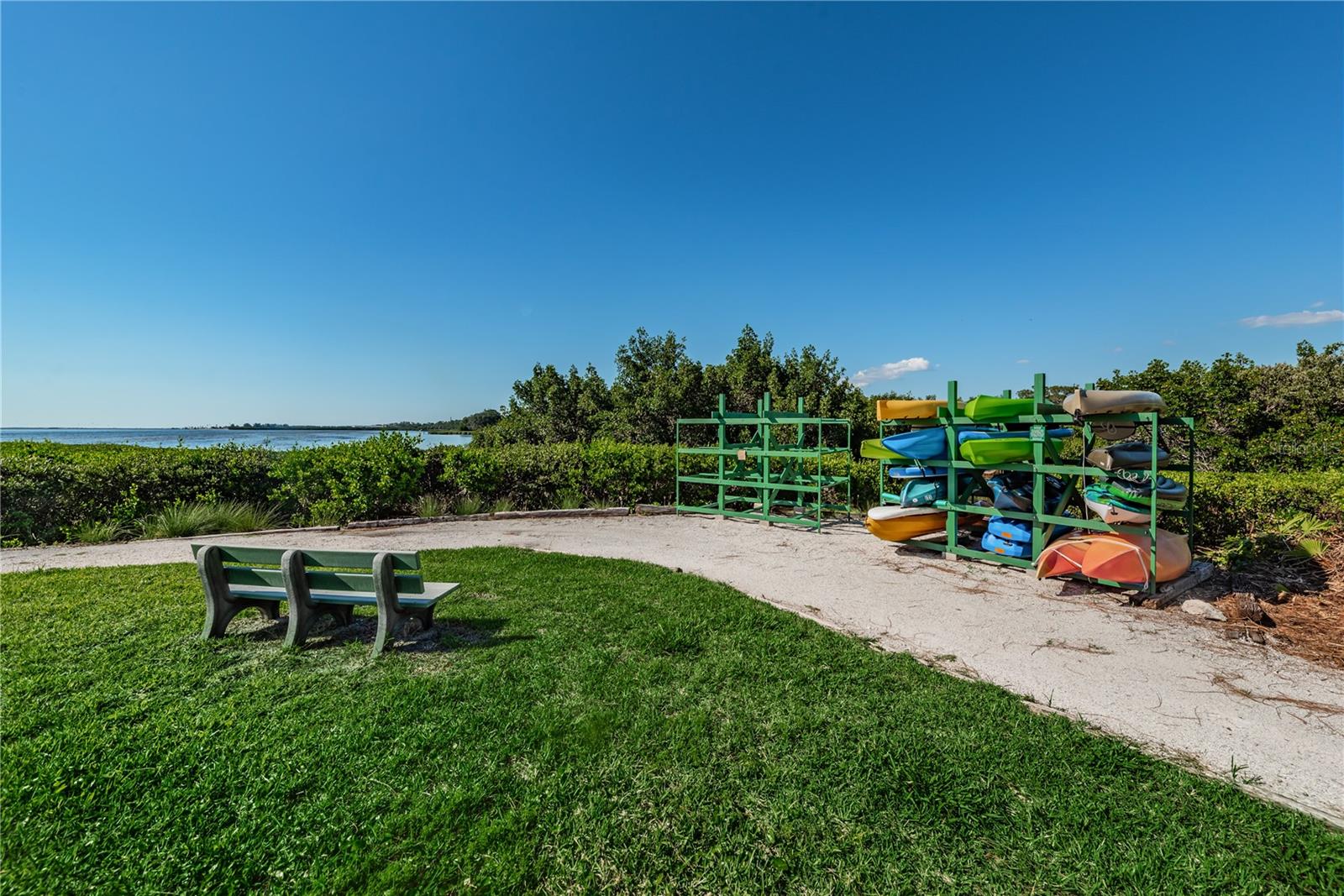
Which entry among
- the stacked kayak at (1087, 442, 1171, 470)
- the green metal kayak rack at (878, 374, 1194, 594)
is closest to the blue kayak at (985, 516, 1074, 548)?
the green metal kayak rack at (878, 374, 1194, 594)

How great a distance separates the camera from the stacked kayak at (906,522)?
7199 millimetres

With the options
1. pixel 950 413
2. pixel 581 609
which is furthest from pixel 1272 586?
pixel 581 609

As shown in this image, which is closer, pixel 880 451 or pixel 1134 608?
pixel 1134 608

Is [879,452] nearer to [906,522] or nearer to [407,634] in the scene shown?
[906,522]

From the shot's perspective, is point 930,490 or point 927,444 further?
point 930,490

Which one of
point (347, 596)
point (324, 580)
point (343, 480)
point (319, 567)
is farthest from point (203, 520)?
point (347, 596)

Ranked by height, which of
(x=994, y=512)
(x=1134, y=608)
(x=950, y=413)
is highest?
(x=950, y=413)

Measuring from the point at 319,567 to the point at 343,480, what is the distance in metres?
6.51

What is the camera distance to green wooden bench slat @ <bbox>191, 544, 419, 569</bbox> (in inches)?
160

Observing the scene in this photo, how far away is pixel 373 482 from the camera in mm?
10023

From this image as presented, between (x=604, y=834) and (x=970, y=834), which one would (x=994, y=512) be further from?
(x=604, y=834)

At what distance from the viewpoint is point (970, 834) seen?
2188 mm

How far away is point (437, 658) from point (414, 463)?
297 inches

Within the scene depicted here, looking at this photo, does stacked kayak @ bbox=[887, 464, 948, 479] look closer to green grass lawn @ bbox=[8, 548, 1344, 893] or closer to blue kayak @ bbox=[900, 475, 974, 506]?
blue kayak @ bbox=[900, 475, 974, 506]
